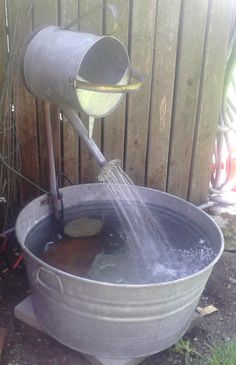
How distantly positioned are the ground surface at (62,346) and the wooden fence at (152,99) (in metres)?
0.64

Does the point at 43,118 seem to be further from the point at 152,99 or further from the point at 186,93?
the point at 186,93

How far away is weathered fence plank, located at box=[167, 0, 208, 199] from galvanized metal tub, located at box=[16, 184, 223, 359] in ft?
2.94

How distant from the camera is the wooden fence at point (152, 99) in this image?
2.38 meters

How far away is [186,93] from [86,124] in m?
0.67

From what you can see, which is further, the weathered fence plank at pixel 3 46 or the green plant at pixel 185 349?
the weathered fence plank at pixel 3 46

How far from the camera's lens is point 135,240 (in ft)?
7.38

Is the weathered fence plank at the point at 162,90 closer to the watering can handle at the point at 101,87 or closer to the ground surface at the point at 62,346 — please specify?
the ground surface at the point at 62,346

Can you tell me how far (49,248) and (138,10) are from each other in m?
1.39

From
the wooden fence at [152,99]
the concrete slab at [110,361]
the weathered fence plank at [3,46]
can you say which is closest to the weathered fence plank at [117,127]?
the wooden fence at [152,99]

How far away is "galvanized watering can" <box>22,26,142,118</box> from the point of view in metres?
1.60

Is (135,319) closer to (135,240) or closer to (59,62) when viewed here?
(135,240)

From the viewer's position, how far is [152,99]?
267 cm

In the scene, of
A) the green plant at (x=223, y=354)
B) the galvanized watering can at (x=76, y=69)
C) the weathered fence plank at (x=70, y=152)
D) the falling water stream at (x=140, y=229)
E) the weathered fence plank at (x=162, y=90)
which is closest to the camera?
the galvanized watering can at (x=76, y=69)

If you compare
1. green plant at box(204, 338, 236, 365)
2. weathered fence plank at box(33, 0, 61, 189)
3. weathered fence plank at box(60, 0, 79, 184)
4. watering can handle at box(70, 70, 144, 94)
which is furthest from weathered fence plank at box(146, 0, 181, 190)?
green plant at box(204, 338, 236, 365)
